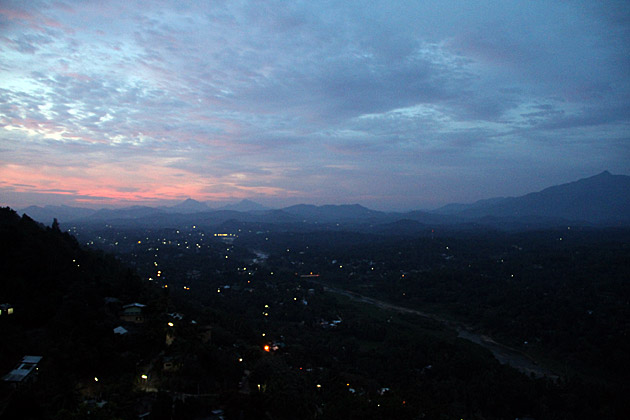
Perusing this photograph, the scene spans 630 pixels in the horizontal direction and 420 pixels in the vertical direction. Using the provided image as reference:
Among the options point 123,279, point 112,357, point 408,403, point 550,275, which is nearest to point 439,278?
point 550,275

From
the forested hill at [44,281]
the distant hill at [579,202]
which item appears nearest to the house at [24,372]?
the forested hill at [44,281]

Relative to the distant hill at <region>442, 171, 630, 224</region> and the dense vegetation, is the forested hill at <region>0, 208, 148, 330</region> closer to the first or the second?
the dense vegetation

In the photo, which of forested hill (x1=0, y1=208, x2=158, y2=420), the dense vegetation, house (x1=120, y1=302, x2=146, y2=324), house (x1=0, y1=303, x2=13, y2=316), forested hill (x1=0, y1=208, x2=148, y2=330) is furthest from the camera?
house (x1=120, y1=302, x2=146, y2=324)

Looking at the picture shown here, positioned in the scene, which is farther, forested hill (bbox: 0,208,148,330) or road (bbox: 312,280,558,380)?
road (bbox: 312,280,558,380)

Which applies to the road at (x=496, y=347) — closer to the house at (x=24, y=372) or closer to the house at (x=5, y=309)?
the house at (x=24, y=372)

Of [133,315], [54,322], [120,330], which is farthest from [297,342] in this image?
[54,322]

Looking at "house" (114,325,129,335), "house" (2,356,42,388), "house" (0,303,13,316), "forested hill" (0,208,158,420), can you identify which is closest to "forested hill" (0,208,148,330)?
"forested hill" (0,208,158,420)
